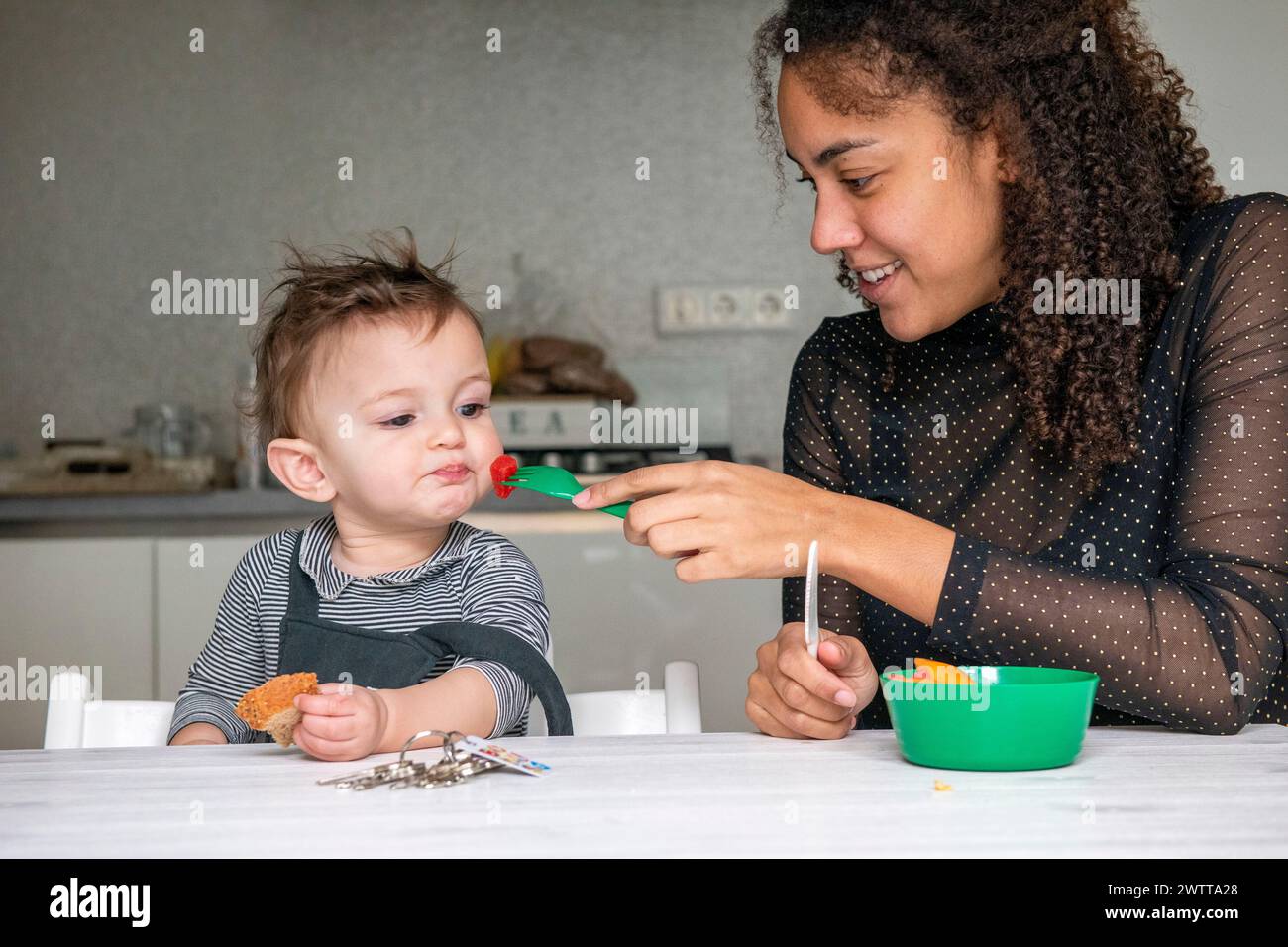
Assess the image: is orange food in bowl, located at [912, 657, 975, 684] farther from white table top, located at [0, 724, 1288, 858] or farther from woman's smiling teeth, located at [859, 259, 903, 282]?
woman's smiling teeth, located at [859, 259, 903, 282]

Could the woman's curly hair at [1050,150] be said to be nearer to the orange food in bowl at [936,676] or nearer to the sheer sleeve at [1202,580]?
the sheer sleeve at [1202,580]

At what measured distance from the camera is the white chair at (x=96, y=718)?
1.28 m

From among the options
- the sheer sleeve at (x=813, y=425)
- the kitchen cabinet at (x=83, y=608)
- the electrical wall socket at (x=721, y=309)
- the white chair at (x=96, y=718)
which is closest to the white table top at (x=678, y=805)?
the white chair at (x=96, y=718)

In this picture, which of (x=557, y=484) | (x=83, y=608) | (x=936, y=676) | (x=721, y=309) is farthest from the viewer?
(x=721, y=309)

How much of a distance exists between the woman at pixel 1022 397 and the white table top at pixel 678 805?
106 millimetres

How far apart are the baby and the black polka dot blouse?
37cm

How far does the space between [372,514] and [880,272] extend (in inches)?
22.9

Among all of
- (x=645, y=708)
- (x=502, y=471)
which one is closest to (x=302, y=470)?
(x=502, y=471)

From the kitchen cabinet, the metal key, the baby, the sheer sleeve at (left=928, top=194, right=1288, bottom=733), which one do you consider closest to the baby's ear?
the baby

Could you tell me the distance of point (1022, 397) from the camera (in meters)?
1.32

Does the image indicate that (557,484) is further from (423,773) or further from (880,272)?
(880,272)
